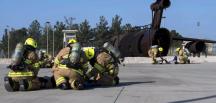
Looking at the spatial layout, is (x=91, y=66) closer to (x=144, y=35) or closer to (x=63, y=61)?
(x=63, y=61)

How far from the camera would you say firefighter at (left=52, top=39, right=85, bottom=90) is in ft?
47.5

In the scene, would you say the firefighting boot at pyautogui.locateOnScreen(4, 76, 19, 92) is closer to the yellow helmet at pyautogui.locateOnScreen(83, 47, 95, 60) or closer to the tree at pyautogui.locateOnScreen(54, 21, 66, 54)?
the yellow helmet at pyautogui.locateOnScreen(83, 47, 95, 60)

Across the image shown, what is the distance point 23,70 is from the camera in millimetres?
14492

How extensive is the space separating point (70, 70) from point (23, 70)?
1.22 metres

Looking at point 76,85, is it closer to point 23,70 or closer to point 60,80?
point 60,80

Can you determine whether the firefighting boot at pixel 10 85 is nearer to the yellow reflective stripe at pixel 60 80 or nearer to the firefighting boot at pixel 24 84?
the firefighting boot at pixel 24 84

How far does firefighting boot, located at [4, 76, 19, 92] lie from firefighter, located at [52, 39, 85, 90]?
1066mm

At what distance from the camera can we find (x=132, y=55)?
148 feet

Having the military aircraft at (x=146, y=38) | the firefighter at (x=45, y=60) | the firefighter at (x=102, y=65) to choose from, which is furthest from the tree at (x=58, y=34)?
the firefighter at (x=102, y=65)

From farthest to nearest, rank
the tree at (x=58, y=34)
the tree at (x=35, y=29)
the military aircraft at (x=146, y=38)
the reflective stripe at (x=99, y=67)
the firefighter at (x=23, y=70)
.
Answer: the tree at (x=35, y=29) → the tree at (x=58, y=34) → the military aircraft at (x=146, y=38) → the reflective stripe at (x=99, y=67) → the firefighter at (x=23, y=70)

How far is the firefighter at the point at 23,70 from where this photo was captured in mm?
14430

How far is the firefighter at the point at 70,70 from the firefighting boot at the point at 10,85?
107 cm

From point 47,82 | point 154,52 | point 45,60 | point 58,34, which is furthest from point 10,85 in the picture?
point 58,34

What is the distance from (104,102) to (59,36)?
62169 millimetres
